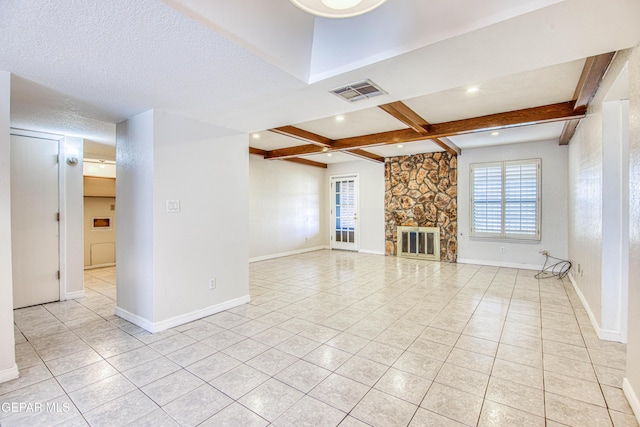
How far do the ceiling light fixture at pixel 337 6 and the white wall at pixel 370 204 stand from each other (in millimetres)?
6892

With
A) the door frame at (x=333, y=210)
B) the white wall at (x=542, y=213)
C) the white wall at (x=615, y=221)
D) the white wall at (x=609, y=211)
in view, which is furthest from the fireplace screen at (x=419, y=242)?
the white wall at (x=615, y=221)

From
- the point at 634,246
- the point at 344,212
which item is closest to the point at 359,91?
the point at 634,246

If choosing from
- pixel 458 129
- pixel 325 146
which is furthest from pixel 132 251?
pixel 458 129

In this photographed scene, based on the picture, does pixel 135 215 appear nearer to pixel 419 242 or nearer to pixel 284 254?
pixel 284 254

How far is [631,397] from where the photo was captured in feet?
6.20

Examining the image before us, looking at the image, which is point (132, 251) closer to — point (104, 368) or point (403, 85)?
point (104, 368)

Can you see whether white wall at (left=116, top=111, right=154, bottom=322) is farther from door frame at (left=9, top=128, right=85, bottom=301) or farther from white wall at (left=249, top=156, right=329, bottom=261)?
white wall at (left=249, top=156, right=329, bottom=261)

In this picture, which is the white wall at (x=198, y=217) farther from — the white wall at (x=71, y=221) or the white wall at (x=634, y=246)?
the white wall at (x=634, y=246)

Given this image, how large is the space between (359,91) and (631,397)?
288 centimetres

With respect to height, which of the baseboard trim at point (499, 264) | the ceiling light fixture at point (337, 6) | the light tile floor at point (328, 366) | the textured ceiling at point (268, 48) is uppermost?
the textured ceiling at point (268, 48)

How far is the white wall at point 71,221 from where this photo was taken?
4133mm

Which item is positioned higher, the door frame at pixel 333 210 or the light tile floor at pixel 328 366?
the door frame at pixel 333 210

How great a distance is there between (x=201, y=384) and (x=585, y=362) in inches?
121

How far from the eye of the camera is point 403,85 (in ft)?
8.09
